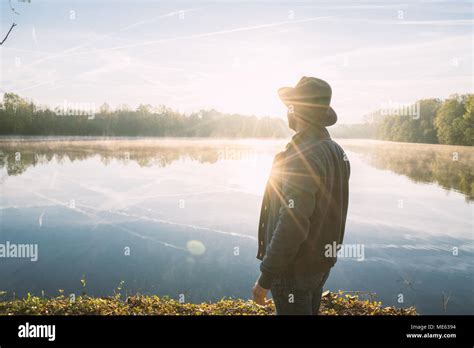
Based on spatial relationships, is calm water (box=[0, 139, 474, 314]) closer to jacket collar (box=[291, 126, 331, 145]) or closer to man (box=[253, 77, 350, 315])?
man (box=[253, 77, 350, 315])

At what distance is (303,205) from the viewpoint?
2857mm

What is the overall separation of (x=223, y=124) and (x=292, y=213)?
76.6 m

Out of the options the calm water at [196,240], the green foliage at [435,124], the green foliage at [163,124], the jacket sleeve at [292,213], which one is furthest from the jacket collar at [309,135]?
the green foliage at [163,124]

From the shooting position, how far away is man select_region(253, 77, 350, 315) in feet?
9.50

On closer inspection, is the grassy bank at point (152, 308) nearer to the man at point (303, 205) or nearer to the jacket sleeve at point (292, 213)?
the man at point (303, 205)

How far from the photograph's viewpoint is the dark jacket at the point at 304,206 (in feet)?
9.46

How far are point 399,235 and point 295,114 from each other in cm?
934

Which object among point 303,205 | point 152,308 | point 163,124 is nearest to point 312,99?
point 303,205

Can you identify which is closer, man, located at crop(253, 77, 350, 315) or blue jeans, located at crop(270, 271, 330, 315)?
man, located at crop(253, 77, 350, 315)

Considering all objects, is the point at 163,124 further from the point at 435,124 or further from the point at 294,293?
the point at 294,293

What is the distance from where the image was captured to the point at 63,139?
6122 centimetres

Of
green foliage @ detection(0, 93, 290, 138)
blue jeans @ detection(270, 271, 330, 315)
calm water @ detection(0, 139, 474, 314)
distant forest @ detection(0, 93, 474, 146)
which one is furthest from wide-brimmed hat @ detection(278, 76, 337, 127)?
green foliage @ detection(0, 93, 290, 138)
